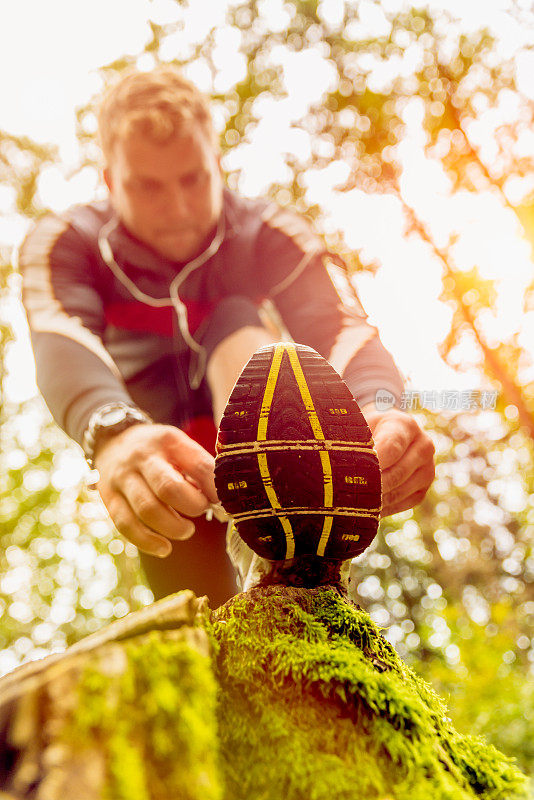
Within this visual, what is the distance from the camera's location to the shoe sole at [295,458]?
87cm

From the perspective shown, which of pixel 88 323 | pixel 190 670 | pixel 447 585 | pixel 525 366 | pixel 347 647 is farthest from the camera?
pixel 447 585

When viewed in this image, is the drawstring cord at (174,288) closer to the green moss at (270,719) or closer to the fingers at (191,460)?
the fingers at (191,460)

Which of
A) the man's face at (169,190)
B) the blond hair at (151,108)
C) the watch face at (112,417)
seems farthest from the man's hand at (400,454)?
the blond hair at (151,108)

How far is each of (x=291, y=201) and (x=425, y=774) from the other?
4.45 meters

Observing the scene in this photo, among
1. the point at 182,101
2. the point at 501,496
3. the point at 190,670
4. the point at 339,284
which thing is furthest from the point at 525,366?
the point at 190,670

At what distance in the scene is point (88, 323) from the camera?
155 cm

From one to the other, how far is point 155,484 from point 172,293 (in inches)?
29.8

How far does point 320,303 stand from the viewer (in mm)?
1584

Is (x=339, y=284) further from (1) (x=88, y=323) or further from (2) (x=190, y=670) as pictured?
(2) (x=190, y=670)

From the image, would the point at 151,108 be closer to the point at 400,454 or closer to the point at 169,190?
the point at 169,190

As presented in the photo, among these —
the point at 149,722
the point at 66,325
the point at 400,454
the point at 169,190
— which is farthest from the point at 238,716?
the point at 169,190

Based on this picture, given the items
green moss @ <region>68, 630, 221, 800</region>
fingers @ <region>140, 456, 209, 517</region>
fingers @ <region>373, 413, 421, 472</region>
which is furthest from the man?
green moss @ <region>68, 630, 221, 800</region>

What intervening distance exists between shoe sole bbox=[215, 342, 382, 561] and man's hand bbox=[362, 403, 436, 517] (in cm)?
15

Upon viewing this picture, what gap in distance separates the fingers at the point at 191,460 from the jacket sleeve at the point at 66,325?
21 cm
